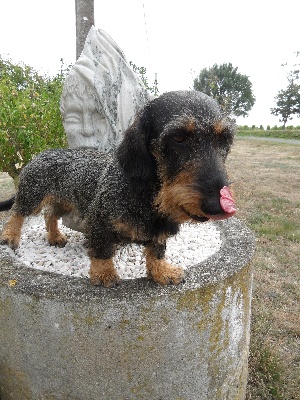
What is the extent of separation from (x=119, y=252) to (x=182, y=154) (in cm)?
156

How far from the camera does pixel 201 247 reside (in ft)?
10.2

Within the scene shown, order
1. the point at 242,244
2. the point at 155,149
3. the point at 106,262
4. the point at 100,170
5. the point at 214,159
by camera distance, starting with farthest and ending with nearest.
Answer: the point at 242,244 → the point at 100,170 → the point at 106,262 → the point at 155,149 → the point at 214,159

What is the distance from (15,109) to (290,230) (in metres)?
4.71

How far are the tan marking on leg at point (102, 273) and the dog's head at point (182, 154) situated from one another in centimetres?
58

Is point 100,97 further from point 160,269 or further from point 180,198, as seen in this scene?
point 180,198

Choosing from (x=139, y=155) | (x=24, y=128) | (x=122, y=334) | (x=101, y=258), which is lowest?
(x=122, y=334)

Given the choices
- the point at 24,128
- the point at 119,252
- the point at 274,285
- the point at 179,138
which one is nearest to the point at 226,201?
A: the point at 179,138

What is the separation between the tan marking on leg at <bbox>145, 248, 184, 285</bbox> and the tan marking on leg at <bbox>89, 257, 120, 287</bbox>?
23 centimetres

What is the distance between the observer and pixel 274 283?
4.64 m

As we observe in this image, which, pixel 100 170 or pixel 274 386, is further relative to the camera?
pixel 274 386

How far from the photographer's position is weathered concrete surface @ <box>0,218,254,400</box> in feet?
7.09

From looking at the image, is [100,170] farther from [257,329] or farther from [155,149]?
[257,329]

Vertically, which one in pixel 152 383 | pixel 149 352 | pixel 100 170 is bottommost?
pixel 152 383

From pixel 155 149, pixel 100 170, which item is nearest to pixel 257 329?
pixel 100 170
